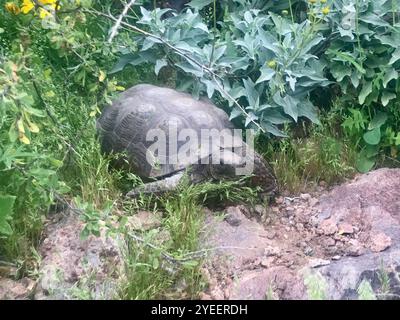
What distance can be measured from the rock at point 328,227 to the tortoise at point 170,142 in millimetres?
429

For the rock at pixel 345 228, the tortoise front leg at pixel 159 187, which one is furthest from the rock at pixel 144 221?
the rock at pixel 345 228

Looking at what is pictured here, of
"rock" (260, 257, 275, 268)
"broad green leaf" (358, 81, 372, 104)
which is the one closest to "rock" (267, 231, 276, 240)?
"rock" (260, 257, 275, 268)

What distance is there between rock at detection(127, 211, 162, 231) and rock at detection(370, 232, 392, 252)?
1.23 meters

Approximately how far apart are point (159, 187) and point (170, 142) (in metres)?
0.35

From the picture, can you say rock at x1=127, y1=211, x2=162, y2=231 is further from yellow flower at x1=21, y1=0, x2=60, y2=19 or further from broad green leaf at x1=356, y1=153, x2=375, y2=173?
broad green leaf at x1=356, y1=153, x2=375, y2=173

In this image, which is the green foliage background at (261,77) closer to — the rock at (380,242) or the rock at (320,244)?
the rock at (320,244)

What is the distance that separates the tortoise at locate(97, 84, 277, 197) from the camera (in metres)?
4.30

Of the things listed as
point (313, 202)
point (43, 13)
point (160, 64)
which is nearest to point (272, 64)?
point (160, 64)

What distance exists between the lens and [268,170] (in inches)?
173

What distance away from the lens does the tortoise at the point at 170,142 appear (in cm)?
430

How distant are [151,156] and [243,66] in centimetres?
104

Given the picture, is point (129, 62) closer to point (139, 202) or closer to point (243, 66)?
point (243, 66)

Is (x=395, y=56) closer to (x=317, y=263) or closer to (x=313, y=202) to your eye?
(x=313, y=202)
